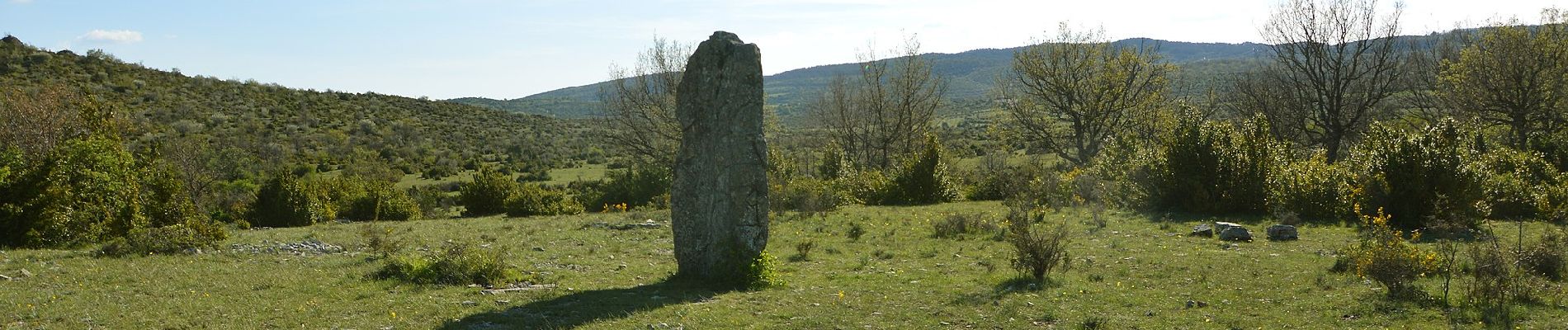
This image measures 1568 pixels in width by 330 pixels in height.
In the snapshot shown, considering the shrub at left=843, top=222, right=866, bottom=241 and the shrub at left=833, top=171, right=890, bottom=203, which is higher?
the shrub at left=843, top=222, right=866, bottom=241

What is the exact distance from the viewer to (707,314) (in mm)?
10281

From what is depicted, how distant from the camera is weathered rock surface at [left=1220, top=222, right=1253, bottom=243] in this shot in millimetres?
16938

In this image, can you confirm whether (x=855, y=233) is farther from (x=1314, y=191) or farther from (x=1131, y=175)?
(x=1314, y=191)

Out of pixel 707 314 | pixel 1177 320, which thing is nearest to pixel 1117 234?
pixel 1177 320

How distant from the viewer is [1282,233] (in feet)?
55.9

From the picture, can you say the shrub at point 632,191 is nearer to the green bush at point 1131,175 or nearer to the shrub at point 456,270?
the green bush at point 1131,175

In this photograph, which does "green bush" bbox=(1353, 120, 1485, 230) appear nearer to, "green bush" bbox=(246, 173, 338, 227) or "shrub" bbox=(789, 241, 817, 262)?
"shrub" bbox=(789, 241, 817, 262)

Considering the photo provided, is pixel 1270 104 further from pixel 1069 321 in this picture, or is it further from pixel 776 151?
pixel 1069 321

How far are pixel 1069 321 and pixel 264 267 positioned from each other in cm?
1267

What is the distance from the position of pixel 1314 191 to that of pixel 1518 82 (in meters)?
17.8

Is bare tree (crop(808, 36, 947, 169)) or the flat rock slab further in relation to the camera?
bare tree (crop(808, 36, 947, 169))

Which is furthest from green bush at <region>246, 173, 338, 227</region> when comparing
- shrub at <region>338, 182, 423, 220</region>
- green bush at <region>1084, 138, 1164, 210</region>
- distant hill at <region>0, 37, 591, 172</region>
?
green bush at <region>1084, 138, 1164, 210</region>

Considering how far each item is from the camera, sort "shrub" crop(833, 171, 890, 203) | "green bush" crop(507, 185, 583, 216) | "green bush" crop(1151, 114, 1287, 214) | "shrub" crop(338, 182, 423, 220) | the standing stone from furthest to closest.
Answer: "shrub" crop(833, 171, 890, 203) → "green bush" crop(507, 185, 583, 216) → "shrub" crop(338, 182, 423, 220) → "green bush" crop(1151, 114, 1287, 214) → the standing stone

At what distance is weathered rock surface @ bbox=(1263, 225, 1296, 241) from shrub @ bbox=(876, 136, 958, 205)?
1415 cm
